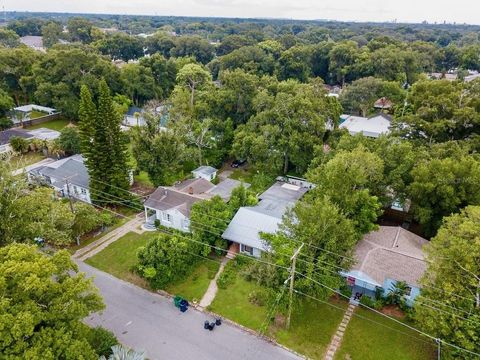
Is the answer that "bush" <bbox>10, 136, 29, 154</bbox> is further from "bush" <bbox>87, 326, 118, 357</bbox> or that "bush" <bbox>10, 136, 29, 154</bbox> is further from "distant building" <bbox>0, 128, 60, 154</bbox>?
"bush" <bbox>87, 326, 118, 357</bbox>

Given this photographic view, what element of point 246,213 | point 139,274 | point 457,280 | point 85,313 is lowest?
point 139,274

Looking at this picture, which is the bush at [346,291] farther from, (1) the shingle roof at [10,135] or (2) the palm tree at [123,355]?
(1) the shingle roof at [10,135]

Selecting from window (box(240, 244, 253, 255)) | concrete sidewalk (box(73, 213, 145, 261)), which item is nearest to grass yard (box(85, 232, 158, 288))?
concrete sidewalk (box(73, 213, 145, 261))

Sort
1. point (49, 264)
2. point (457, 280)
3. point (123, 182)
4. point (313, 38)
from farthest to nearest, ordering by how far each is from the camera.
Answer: point (313, 38) → point (123, 182) → point (457, 280) → point (49, 264)

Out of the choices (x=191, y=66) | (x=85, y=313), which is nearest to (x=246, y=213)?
(x=85, y=313)

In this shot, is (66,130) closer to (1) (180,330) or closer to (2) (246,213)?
(2) (246,213)

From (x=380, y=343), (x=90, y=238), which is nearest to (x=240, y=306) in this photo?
(x=380, y=343)
